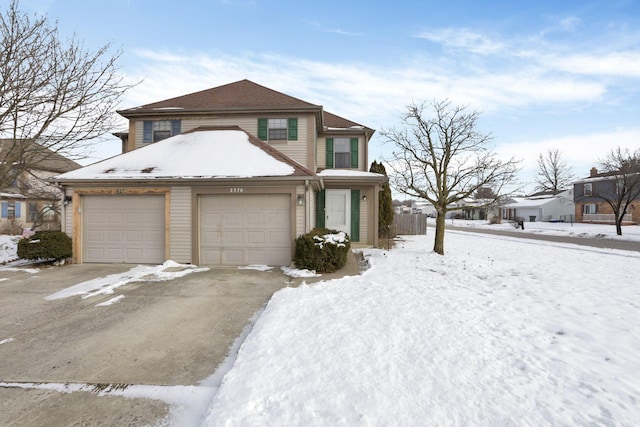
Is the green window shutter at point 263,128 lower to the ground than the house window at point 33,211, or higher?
Answer: higher

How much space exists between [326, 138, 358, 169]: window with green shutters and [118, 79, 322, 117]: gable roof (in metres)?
2.94

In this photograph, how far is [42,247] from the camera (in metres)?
8.41

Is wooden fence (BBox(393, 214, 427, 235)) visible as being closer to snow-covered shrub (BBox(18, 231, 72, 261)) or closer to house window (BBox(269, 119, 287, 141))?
house window (BBox(269, 119, 287, 141))

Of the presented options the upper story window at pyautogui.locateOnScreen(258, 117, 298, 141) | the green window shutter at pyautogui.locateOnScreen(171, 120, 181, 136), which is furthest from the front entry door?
the green window shutter at pyautogui.locateOnScreen(171, 120, 181, 136)

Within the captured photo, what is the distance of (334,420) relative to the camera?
2.23 metres

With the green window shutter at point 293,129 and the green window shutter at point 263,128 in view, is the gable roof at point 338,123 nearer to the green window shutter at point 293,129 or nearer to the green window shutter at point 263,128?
the green window shutter at point 293,129

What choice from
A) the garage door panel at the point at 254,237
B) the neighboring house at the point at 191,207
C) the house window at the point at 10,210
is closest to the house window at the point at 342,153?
the neighboring house at the point at 191,207

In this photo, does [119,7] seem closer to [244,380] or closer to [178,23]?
[178,23]

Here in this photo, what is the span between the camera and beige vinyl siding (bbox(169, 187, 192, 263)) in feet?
28.7

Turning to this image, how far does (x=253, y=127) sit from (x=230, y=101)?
5.45 ft

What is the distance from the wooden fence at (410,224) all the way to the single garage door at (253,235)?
13903 millimetres

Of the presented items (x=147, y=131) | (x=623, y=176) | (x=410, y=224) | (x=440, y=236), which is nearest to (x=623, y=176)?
(x=623, y=176)

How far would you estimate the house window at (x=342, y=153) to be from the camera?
14.0 m

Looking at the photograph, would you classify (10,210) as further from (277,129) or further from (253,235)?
(253,235)
